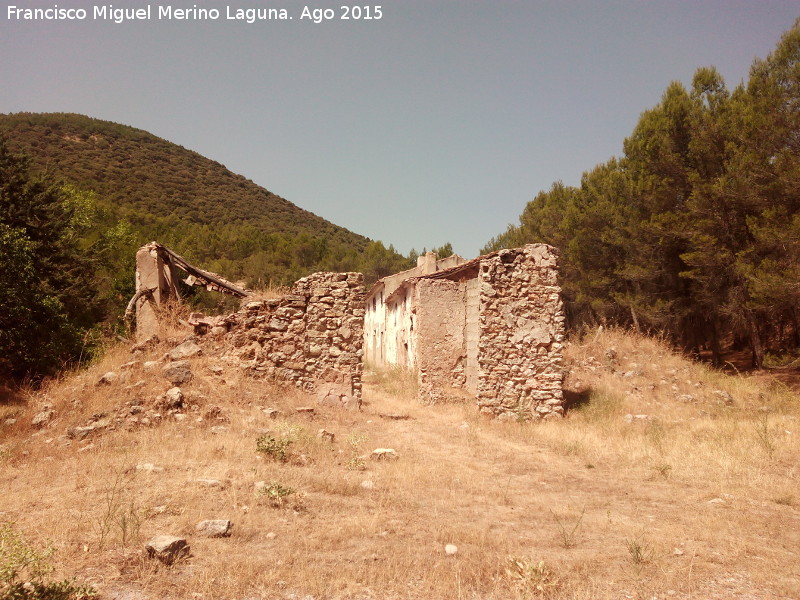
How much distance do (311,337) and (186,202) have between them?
2278 inches

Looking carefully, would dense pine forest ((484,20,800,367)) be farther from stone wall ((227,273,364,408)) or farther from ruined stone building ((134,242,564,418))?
stone wall ((227,273,364,408))

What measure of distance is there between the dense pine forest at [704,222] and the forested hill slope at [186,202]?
66.0 feet

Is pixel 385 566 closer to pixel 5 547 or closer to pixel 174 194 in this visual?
pixel 5 547

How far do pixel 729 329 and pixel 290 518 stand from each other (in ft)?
72.9

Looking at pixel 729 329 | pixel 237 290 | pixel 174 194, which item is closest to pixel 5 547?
pixel 237 290

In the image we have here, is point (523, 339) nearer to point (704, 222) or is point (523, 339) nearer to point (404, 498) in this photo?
point (404, 498)

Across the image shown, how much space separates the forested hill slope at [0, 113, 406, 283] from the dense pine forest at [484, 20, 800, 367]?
20.1 meters

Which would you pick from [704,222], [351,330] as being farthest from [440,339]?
[704,222]

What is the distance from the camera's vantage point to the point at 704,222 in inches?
640

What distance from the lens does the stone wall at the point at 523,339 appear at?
10.6 metres

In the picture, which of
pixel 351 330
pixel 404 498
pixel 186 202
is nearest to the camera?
pixel 404 498

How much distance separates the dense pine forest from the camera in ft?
46.2

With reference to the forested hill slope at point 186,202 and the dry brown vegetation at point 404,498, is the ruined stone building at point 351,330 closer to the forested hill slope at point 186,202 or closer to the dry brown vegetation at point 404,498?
the dry brown vegetation at point 404,498

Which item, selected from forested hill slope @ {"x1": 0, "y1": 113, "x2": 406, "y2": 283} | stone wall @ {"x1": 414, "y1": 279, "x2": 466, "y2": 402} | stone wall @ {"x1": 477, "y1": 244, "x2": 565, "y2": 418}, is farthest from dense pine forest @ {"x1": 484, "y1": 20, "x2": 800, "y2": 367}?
forested hill slope @ {"x1": 0, "y1": 113, "x2": 406, "y2": 283}
